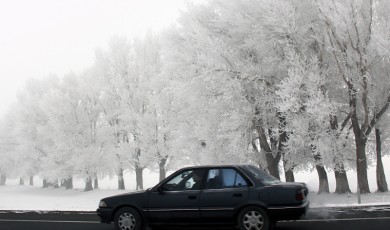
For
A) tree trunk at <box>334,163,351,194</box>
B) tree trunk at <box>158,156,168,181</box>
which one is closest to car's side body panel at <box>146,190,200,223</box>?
tree trunk at <box>334,163,351,194</box>

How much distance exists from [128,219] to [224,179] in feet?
7.70

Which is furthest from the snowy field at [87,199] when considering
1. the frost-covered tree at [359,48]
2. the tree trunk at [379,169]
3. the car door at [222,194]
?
the car door at [222,194]

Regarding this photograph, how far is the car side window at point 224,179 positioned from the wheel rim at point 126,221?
1884mm

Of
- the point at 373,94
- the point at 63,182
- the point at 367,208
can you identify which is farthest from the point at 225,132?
the point at 63,182

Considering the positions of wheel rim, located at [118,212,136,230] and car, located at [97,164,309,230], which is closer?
car, located at [97,164,309,230]

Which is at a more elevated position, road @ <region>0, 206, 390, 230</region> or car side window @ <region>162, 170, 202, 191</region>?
car side window @ <region>162, 170, 202, 191</region>

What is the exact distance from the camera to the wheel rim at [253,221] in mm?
8461

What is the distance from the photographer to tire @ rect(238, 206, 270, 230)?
8422 millimetres

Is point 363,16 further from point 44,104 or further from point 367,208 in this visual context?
point 44,104

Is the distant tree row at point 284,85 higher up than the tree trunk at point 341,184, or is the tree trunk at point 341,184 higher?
the distant tree row at point 284,85

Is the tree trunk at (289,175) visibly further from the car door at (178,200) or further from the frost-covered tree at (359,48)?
the car door at (178,200)

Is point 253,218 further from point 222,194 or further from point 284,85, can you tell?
point 284,85

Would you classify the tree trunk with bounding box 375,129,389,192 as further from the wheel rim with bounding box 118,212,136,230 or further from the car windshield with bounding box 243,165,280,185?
the wheel rim with bounding box 118,212,136,230

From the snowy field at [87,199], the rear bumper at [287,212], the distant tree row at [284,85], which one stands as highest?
the distant tree row at [284,85]
